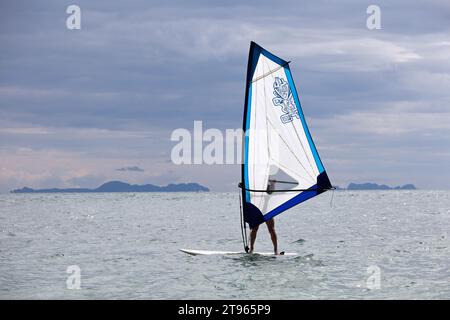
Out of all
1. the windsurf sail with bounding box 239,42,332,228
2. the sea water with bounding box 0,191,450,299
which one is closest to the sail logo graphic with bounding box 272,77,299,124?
the windsurf sail with bounding box 239,42,332,228

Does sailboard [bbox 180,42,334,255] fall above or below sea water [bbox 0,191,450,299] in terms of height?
above

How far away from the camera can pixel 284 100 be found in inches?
945

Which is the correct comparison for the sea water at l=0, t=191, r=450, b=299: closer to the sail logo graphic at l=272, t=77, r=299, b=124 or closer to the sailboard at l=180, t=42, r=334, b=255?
the sailboard at l=180, t=42, r=334, b=255

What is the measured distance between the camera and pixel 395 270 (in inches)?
932

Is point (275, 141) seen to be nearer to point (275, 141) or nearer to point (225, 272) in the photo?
point (275, 141)

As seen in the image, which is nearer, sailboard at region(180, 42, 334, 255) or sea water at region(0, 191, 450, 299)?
sea water at region(0, 191, 450, 299)

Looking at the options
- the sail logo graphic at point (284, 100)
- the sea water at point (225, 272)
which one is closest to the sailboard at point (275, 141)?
the sail logo graphic at point (284, 100)

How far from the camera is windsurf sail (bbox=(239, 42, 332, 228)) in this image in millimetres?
23922

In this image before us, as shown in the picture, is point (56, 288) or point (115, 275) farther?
point (115, 275)

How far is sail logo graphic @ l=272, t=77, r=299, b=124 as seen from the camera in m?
24.0

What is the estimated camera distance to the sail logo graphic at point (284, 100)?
23969 millimetres
